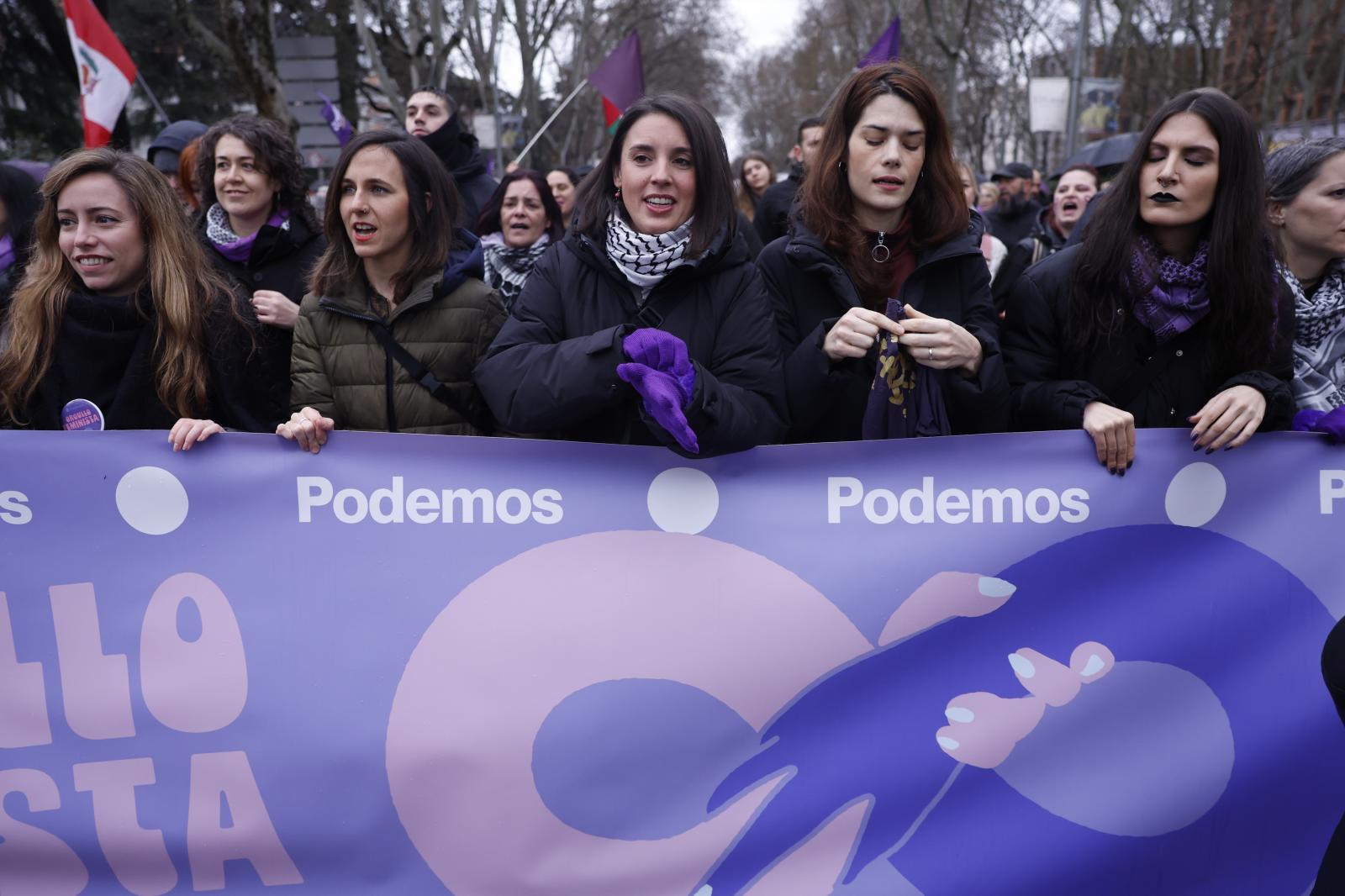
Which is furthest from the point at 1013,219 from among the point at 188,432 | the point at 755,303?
the point at 188,432

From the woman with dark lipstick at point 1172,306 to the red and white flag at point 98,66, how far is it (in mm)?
5085

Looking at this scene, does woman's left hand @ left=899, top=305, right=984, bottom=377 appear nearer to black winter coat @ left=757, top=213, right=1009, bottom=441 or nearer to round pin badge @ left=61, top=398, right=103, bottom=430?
black winter coat @ left=757, top=213, right=1009, bottom=441

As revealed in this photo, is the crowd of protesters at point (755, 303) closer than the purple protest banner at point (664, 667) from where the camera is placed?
No

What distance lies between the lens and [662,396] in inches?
101

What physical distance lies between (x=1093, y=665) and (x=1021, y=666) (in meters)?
0.17

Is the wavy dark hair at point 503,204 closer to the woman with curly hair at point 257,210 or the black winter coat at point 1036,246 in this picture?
the woman with curly hair at point 257,210

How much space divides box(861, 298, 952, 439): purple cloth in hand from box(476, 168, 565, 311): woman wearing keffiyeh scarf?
8.32ft

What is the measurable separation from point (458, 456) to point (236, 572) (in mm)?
590

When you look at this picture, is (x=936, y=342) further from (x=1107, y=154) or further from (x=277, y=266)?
(x=1107, y=154)

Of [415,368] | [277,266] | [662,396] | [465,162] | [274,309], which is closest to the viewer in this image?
[662,396]

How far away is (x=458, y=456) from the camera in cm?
292

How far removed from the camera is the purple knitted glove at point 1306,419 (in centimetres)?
308

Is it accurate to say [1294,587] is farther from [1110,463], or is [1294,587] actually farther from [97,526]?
[97,526]

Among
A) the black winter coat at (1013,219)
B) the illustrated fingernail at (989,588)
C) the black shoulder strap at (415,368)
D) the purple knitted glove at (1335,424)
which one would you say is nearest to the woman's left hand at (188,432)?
the black shoulder strap at (415,368)
